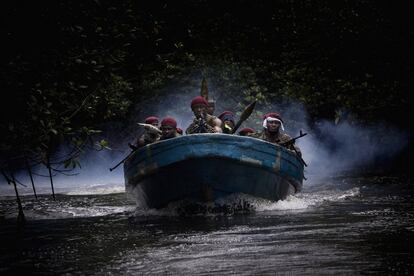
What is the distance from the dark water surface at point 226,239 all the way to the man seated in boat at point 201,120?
1383mm

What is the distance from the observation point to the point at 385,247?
21.5 ft

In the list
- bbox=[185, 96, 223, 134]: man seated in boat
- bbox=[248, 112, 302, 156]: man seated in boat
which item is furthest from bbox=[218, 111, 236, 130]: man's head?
bbox=[248, 112, 302, 156]: man seated in boat

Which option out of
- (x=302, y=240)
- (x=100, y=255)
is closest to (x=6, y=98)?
(x=100, y=255)

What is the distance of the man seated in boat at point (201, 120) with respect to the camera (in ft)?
38.4

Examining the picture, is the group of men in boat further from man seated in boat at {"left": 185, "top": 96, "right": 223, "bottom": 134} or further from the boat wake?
the boat wake

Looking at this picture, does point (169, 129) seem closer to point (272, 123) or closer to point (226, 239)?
point (272, 123)

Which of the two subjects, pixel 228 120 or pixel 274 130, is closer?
pixel 274 130

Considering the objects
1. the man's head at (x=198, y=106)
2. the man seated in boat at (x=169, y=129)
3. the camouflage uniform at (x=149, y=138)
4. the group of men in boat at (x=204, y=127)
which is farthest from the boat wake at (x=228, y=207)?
the man's head at (x=198, y=106)

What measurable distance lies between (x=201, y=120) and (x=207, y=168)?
4.28ft

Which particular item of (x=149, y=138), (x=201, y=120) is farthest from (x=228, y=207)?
(x=149, y=138)

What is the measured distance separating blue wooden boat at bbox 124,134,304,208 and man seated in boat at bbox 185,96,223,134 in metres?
1.07

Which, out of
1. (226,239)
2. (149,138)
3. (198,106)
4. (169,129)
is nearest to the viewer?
(226,239)

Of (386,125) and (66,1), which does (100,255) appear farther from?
(386,125)

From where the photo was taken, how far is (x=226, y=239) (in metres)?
7.74
